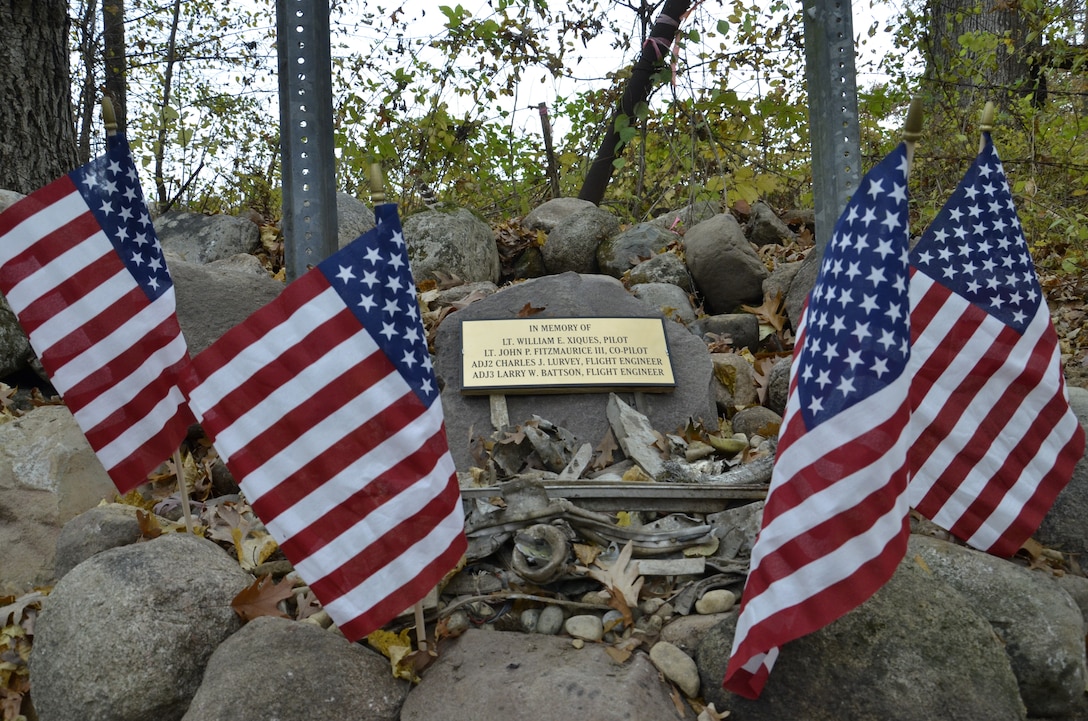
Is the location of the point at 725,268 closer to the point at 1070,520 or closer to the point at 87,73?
the point at 1070,520

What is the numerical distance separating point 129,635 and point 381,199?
180 cm

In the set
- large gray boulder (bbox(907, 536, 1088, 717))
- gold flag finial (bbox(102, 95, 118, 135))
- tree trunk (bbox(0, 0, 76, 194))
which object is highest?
tree trunk (bbox(0, 0, 76, 194))

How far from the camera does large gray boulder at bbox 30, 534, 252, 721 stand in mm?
3006

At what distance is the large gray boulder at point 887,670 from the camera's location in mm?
2803

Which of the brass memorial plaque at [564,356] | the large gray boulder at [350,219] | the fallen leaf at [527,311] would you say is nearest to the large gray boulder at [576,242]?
the large gray boulder at [350,219]

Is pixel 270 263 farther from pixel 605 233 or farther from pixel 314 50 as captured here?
pixel 314 50

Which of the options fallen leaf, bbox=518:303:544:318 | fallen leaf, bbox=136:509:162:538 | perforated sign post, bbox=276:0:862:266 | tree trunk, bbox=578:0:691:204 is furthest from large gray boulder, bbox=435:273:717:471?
tree trunk, bbox=578:0:691:204

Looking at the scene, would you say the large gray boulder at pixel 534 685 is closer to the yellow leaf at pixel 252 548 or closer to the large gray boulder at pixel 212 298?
the yellow leaf at pixel 252 548

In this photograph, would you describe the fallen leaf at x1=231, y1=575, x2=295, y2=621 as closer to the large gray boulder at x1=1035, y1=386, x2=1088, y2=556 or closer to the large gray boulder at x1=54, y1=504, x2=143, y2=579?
the large gray boulder at x1=54, y1=504, x2=143, y2=579

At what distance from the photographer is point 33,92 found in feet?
20.5

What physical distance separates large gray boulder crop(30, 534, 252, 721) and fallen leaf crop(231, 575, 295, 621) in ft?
0.14

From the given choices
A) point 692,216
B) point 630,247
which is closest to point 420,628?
point 630,247

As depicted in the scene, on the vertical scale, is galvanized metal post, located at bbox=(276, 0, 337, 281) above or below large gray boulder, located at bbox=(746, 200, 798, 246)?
above

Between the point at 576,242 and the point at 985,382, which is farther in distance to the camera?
the point at 576,242
